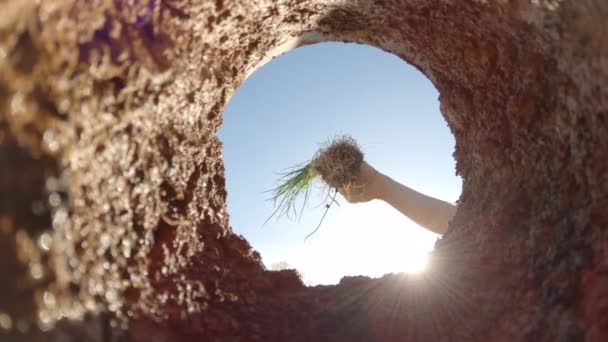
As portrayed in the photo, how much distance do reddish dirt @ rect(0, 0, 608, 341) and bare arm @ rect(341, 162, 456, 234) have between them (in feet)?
7.45

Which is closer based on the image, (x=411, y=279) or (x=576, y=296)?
(x=576, y=296)

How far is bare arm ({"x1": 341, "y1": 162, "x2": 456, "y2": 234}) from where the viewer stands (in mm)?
4137

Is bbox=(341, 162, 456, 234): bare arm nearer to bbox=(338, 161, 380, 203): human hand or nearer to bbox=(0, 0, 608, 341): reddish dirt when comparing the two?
bbox=(338, 161, 380, 203): human hand

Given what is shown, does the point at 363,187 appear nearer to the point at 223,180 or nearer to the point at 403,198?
the point at 403,198

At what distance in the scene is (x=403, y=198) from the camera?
14.3 ft

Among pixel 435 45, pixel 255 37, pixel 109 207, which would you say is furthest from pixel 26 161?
pixel 435 45

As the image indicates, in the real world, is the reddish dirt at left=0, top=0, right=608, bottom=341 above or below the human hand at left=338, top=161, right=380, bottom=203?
below

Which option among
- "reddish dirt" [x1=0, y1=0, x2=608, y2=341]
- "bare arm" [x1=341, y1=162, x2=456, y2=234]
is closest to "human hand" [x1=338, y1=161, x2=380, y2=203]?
"bare arm" [x1=341, y1=162, x2=456, y2=234]

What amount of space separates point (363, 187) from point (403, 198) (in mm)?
369

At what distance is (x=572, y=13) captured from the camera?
110 cm

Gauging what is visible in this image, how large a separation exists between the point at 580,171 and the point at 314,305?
2.48ft

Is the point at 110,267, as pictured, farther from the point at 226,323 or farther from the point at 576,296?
the point at 576,296

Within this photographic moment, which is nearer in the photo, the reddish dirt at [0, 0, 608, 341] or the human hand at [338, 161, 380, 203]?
the reddish dirt at [0, 0, 608, 341]

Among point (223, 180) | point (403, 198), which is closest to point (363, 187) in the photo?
point (403, 198)
